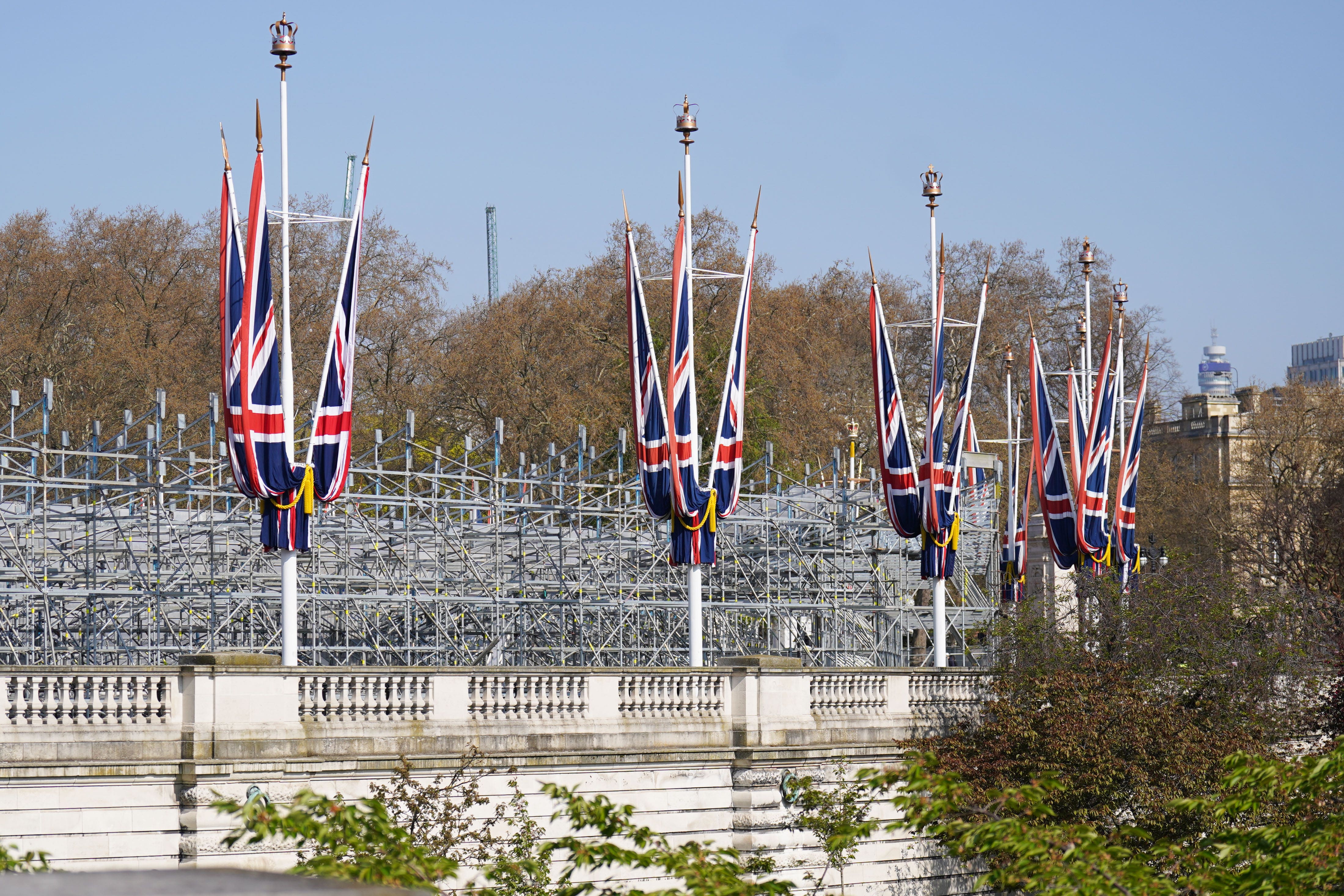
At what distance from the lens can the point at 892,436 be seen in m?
26.2

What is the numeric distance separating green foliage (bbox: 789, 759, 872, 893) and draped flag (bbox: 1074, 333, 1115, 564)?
43.1 ft

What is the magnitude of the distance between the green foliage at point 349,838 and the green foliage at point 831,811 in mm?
11137

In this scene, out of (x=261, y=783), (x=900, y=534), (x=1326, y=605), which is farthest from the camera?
(x=1326, y=605)

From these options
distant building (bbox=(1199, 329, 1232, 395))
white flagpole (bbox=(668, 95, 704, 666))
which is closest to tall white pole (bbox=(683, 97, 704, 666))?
white flagpole (bbox=(668, 95, 704, 666))

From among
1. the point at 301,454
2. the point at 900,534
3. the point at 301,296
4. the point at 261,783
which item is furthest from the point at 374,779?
the point at 301,296

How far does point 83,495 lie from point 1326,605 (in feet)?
117

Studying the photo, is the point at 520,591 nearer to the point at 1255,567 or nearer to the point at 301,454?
the point at 301,454

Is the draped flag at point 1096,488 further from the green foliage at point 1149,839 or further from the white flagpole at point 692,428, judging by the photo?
the green foliage at point 1149,839

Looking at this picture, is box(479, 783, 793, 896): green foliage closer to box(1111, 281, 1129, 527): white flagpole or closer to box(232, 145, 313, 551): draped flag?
box(232, 145, 313, 551): draped flag

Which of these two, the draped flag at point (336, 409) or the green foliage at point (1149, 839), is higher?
the draped flag at point (336, 409)

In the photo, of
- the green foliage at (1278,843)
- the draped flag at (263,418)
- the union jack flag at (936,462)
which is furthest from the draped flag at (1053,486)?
the green foliage at (1278,843)

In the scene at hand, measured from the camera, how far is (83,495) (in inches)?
2032

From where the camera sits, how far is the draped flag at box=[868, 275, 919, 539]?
26.1 meters

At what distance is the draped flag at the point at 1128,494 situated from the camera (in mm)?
35156
